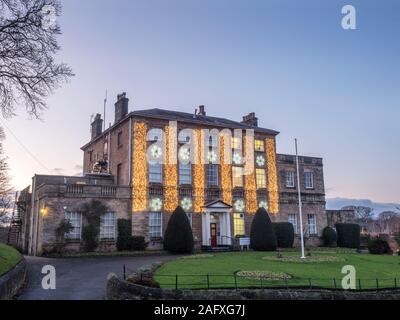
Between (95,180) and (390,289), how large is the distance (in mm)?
25949

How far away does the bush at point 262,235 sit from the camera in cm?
3347

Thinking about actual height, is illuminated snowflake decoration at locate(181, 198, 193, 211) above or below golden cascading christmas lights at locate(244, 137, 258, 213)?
below

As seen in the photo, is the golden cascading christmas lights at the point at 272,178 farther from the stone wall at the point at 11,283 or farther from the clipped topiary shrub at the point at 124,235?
the stone wall at the point at 11,283

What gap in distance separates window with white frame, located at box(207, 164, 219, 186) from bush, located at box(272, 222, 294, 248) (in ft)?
22.1

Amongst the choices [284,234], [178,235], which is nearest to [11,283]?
[178,235]

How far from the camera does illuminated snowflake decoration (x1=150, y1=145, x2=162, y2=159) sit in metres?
34.4

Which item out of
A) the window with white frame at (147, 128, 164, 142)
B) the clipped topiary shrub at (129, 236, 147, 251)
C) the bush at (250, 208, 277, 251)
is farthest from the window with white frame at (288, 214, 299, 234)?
the clipped topiary shrub at (129, 236, 147, 251)

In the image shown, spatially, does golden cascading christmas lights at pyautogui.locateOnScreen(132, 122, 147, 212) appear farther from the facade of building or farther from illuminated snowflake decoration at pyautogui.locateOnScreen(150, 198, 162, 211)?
illuminated snowflake decoration at pyautogui.locateOnScreen(150, 198, 162, 211)

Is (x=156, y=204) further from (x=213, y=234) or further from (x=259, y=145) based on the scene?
(x=259, y=145)

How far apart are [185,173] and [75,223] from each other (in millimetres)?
10319

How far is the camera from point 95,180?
116 feet

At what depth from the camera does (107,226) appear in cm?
3158
